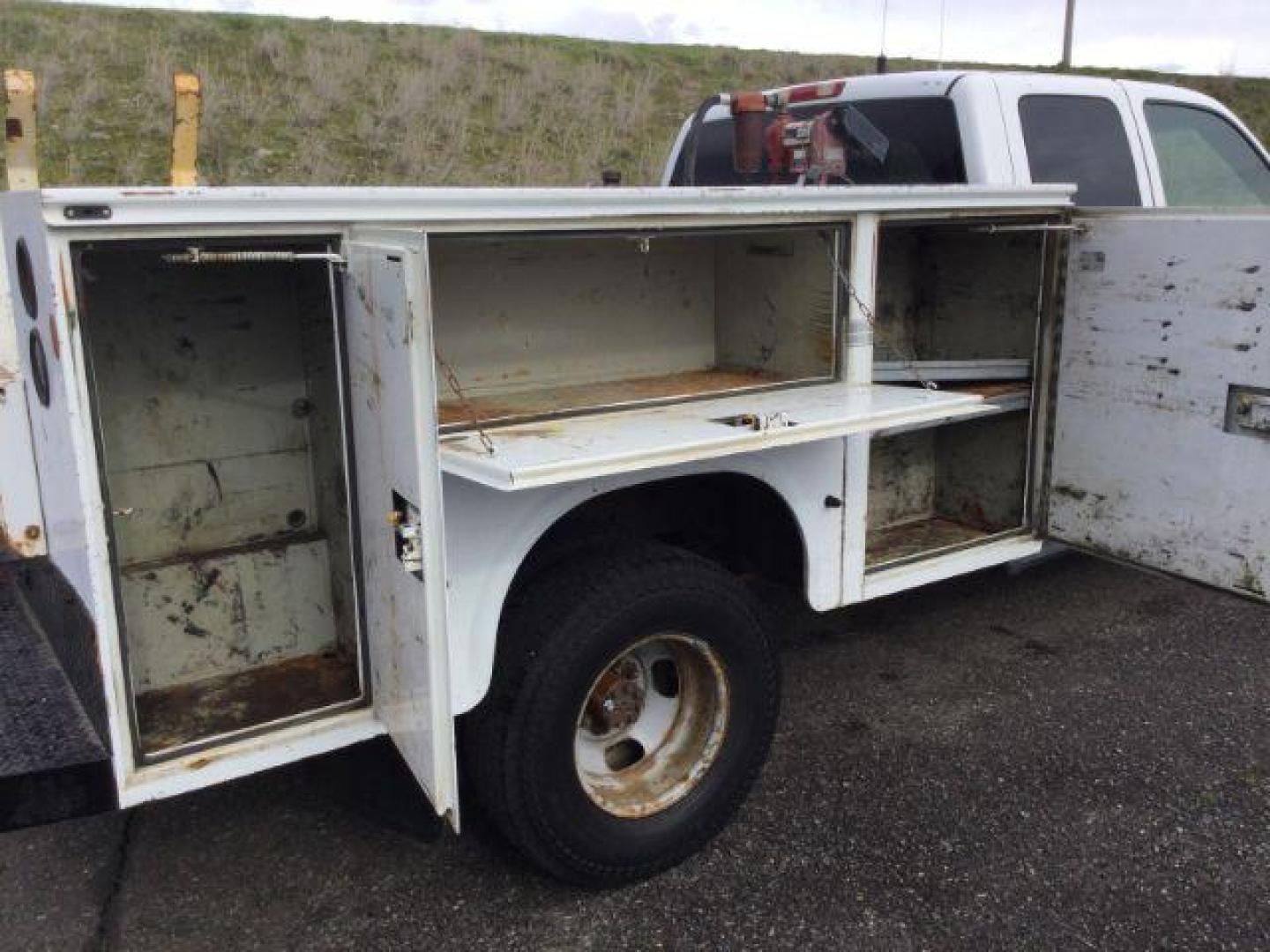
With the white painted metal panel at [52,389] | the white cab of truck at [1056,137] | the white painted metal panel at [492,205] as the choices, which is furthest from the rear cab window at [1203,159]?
the white painted metal panel at [52,389]

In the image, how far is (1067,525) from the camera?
3.87 m

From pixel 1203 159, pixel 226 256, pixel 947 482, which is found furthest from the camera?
pixel 1203 159

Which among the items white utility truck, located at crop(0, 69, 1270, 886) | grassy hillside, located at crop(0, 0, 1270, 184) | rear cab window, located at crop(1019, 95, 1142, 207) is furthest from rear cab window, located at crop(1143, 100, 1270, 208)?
grassy hillside, located at crop(0, 0, 1270, 184)

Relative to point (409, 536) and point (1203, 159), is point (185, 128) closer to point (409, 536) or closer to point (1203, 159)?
point (409, 536)

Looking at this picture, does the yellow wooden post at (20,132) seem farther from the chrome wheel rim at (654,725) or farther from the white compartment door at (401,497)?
the chrome wheel rim at (654,725)

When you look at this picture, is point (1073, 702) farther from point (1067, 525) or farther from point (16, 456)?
point (16, 456)

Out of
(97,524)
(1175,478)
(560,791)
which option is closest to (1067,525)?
(1175,478)

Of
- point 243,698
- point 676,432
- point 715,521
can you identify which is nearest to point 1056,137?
point 715,521

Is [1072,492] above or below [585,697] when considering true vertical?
above

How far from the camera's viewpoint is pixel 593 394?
3.50m

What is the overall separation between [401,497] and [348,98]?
14.3 metres

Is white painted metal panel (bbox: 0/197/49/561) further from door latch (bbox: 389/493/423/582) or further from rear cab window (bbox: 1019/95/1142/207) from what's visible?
rear cab window (bbox: 1019/95/1142/207)

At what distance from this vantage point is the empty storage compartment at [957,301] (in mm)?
4074

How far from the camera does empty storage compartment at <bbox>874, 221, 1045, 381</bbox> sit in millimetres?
4074
